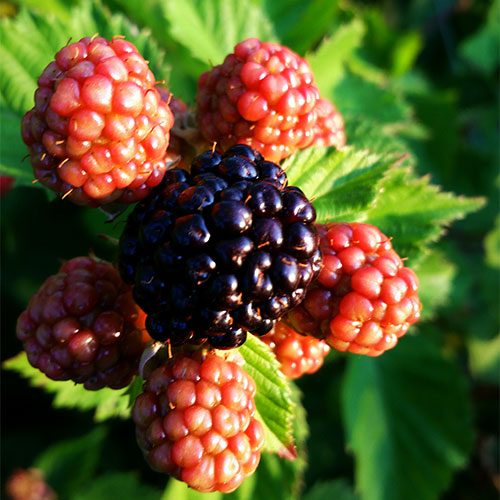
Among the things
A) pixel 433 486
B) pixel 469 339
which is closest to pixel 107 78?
pixel 433 486

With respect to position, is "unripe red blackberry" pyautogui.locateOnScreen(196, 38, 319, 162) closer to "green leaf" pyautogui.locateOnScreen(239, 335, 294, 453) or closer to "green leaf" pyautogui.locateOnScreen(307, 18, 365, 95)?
"green leaf" pyautogui.locateOnScreen(239, 335, 294, 453)

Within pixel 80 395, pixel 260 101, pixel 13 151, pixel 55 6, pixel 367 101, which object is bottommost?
pixel 80 395

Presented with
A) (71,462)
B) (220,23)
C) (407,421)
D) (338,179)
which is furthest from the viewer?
(407,421)

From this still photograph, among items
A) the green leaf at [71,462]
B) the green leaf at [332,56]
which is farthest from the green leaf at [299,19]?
the green leaf at [71,462]

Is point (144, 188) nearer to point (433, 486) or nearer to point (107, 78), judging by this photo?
point (107, 78)

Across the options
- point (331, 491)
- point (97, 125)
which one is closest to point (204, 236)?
point (97, 125)

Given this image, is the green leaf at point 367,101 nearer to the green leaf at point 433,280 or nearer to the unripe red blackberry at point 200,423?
the green leaf at point 433,280

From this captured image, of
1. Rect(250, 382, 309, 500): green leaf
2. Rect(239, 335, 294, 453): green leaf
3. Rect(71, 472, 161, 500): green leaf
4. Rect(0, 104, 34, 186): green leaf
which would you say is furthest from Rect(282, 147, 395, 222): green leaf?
Rect(71, 472, 161, 500): green leaf

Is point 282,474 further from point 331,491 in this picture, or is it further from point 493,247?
point 493,247
